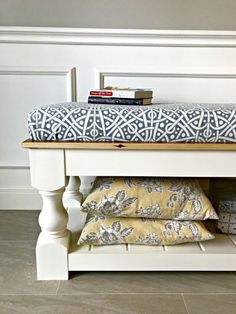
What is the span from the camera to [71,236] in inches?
35.7

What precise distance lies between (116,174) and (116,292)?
0.93 feet

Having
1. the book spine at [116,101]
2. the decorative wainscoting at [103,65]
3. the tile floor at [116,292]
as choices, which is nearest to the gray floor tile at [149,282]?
the tile floor at [116,292]

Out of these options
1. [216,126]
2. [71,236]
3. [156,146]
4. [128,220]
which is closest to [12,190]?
[71,236]

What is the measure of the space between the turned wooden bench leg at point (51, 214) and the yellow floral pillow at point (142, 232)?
63 millimetres

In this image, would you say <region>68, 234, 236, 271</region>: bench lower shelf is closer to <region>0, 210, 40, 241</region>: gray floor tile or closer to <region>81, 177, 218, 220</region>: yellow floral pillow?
<region>81, 177, 218, 220</region>: yellow floral pillow

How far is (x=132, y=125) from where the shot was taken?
2.46ft

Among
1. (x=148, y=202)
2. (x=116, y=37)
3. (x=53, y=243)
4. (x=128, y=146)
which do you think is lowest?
(x=53, y=243)

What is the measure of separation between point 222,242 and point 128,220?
0.27m

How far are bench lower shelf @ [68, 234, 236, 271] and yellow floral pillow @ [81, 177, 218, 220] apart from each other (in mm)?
94

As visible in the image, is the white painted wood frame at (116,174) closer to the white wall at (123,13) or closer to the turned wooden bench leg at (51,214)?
the turned wooden bench leg at (51,214)

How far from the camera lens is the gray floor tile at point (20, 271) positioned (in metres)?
0.79

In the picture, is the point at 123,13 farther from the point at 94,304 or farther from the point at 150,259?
the point at 94,304

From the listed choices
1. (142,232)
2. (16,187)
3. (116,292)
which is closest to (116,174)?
(142,232)

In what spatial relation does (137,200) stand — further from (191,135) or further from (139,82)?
(139,82)
